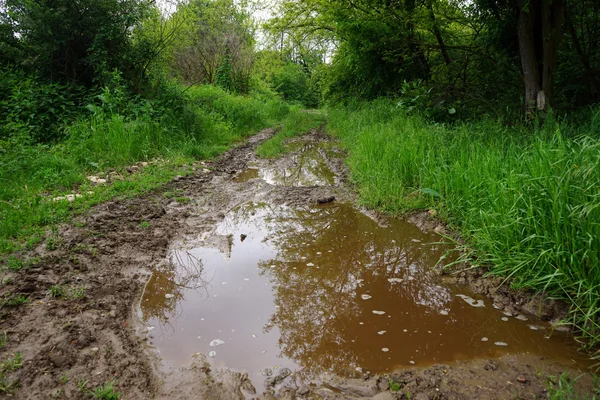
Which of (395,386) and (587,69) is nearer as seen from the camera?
(395,386)

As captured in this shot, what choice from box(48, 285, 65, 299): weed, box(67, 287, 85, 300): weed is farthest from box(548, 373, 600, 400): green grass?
box(48, 285, 65, 299): weed

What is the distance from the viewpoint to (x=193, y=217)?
480 centimetres

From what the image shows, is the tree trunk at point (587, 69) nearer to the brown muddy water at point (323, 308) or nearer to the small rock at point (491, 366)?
the brown muddy water at point (323, 308)

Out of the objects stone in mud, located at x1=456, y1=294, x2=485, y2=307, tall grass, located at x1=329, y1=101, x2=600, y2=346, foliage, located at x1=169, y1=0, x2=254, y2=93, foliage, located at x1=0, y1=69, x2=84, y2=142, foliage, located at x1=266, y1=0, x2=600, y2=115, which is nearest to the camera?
tall grass, located at x1=329, y1=101, x2=600, y2=346

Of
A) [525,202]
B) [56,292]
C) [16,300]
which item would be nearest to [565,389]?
[525,202]

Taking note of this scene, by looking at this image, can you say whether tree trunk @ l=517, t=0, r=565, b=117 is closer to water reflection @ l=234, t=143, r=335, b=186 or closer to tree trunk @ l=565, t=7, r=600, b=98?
tree trunk @ l=565, t=7, r=600, b=98

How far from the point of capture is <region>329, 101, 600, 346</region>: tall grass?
2617 mm

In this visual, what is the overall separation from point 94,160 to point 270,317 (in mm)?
→ 5006

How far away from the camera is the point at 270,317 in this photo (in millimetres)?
2846

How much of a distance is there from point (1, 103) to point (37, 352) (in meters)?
6.59

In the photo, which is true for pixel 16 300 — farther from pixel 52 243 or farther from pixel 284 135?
pixel 284 135

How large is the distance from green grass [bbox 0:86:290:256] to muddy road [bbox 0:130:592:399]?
398 mm

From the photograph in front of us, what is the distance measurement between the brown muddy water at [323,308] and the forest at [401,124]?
0.42 m

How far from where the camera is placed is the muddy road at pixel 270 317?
7.08ft
